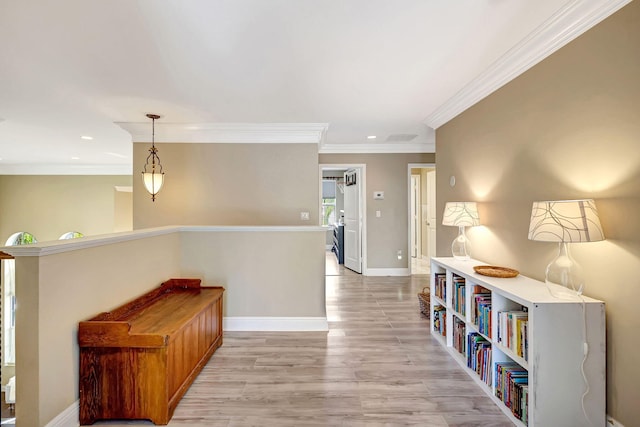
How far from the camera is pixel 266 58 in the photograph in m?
2.26

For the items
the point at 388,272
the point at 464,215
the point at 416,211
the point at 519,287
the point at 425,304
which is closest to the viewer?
the point at 519,287

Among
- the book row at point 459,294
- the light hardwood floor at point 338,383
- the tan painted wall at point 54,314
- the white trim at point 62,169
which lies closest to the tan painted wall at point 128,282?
the tan painted wall at point 54,314

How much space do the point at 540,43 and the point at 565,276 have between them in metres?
1.51

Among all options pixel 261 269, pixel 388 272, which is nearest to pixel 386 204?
pixel 388 272

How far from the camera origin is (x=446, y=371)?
93.4 inches

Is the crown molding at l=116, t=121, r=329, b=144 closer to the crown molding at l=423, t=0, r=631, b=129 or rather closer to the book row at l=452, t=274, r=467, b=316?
the crown molding at l=423, t=0, r=631, b=129

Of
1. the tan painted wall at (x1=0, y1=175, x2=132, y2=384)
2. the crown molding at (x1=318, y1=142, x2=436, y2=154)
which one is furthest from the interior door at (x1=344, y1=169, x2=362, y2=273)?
the tan painted wall at (x1=0, y1=175, x2=132, y2=384)

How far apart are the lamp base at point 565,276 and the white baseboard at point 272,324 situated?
2.05 m

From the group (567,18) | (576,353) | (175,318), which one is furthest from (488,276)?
(175,318)

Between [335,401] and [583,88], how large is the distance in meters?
2.48

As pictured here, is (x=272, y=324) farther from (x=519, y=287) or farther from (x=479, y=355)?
(x=519, y=287)

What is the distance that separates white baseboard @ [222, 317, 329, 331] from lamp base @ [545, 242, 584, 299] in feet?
6.74

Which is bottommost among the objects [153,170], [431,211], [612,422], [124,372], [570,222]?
[612,422]

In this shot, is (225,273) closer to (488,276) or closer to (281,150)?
(281,150)
